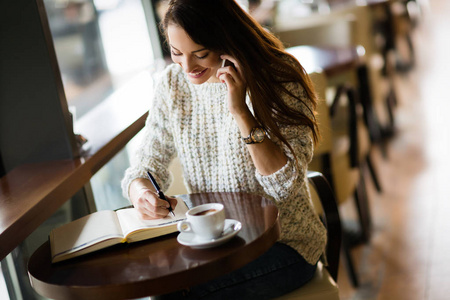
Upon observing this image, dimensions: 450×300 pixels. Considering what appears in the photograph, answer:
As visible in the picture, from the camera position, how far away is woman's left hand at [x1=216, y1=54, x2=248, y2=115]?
1.40 metres

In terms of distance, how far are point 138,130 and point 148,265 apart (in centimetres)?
105

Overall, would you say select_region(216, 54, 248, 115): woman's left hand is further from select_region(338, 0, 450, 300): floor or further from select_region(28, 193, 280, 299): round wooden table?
select_region(338, 0, 450, 300): floor

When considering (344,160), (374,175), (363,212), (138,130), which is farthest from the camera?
(374,175)

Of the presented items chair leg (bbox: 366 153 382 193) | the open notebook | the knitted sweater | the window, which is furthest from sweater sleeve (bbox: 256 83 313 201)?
chair leg (bbox: 366 153 382 193)

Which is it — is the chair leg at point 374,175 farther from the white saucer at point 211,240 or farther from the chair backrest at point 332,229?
the white saucer at point 211,240

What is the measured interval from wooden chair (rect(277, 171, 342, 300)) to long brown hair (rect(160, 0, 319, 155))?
308 mm

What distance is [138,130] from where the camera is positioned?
2111 mm

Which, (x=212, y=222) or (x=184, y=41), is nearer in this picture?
(x=212, y=222)

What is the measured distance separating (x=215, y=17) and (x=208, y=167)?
43 centimetres

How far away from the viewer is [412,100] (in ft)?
17.6

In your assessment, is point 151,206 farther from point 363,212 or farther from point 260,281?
point 363,212

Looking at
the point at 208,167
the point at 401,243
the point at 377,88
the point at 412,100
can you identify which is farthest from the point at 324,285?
the point at 412,100

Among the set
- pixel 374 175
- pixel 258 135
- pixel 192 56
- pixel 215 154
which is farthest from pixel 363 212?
pixel 192 56

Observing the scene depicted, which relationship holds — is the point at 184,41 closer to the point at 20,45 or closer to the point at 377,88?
the point at 20,45
